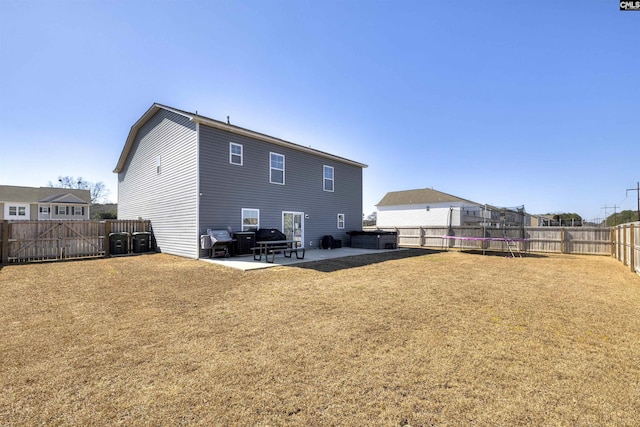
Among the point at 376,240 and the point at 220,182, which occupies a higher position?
the point at 220,182

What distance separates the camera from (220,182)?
11750 millimetres

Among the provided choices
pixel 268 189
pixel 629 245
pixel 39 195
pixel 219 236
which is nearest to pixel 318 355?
pixel 219 236

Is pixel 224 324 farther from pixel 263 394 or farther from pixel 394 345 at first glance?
pixel 394 345

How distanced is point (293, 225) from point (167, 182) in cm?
637

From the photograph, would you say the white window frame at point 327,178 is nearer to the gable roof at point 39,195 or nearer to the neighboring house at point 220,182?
the neighboring house at point 220,182

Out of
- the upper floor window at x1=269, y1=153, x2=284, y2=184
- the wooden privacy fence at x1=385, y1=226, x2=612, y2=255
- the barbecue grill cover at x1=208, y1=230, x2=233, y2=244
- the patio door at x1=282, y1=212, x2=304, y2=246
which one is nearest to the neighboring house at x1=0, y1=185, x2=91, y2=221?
the upper floor window at x1=269, y1=153, x2=284, y2=184

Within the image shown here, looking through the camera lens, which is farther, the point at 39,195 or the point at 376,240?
the point at 39,195

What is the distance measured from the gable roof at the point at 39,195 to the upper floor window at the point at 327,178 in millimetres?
34387

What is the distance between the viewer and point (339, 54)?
498 inches

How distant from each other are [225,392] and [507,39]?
1431 centimetres

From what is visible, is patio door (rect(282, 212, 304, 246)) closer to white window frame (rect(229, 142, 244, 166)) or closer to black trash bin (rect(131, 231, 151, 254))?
white window frame (rect(229, 142, 244, 166))

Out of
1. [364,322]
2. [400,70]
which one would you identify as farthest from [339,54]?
[364,322]

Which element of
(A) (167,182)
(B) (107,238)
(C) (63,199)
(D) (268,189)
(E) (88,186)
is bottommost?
(B) (107,238)

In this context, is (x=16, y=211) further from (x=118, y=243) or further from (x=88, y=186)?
(x=118, y=243)
